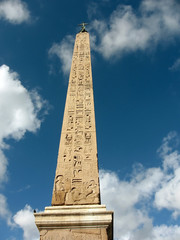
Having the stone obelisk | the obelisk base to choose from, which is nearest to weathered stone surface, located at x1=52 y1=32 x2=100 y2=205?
the stone obelisk

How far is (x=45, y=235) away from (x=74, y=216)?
0.54m

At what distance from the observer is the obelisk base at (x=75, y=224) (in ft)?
13.6

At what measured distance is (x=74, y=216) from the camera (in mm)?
4328


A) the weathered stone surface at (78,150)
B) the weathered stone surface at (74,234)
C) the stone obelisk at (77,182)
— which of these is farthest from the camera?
the weathered stone surface at (78,150)

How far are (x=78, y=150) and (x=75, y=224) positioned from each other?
5.17 ft

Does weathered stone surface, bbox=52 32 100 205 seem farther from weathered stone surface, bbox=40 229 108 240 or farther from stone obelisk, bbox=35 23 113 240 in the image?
weathered stone surface, bbox=40 229 108 240

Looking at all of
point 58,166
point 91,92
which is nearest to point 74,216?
point 58,166

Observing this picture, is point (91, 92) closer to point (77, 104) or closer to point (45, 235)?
point (77, 104)

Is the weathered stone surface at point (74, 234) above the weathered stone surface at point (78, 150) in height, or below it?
below

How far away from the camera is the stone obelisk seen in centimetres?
423

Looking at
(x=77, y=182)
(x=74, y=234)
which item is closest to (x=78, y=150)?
(x=77, y=182)

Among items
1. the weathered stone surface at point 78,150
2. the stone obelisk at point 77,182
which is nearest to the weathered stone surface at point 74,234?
the stone obelisk at point 77,182

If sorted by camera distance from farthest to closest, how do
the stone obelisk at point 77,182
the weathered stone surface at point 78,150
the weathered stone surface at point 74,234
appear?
the weathered stone surface at point 78,150
the stone obelisk at point 77,182
the weathered stone surface at point 74,234

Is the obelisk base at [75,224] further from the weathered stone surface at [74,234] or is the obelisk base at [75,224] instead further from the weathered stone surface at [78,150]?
the weathered stone surface at [78,150]
